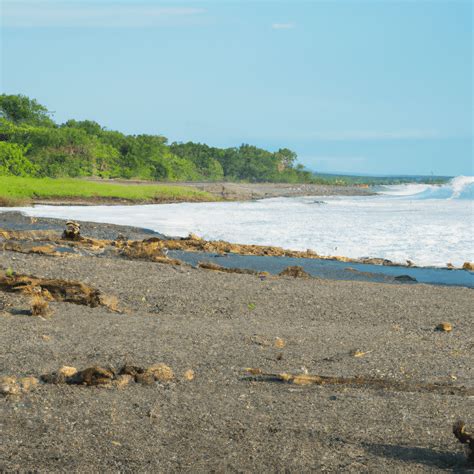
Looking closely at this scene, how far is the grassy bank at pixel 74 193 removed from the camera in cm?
3956

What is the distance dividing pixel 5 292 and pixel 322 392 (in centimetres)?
505

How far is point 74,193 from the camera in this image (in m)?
42.6

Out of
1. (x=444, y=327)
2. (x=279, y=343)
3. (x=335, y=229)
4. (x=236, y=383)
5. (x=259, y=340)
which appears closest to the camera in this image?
(x=236, y=383)

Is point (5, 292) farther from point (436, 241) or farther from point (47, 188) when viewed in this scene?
point (47, 188)

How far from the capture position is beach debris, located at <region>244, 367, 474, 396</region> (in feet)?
21.3

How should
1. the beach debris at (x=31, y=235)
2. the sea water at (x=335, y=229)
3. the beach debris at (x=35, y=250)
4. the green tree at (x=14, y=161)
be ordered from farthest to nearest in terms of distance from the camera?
the green tree at (x=14, y=161), the sea water at (x=335, y=229), the beach debris at (x=31, y=235), the beach debris at (x=35, y=250)

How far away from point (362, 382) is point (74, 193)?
37.4 m

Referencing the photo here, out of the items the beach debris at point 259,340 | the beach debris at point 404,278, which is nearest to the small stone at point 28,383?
the beach debris at point 259,340

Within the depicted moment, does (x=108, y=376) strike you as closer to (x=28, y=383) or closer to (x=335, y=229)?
(x=28, y=383)

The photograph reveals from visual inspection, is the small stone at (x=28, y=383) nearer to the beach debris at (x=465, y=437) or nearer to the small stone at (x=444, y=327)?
the beach debris at (x=465, y=437)

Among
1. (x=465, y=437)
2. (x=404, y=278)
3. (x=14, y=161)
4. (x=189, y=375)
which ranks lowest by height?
(x=404, y=278)

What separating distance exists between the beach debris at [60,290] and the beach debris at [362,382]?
3581mm

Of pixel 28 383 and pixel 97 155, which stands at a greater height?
pixel 97 155

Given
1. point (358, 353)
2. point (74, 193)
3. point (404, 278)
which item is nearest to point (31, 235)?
point (404, 278)
